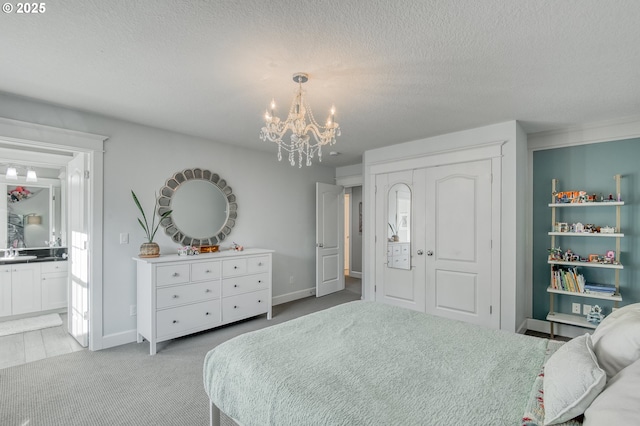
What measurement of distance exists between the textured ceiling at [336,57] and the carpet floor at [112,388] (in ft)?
7.98

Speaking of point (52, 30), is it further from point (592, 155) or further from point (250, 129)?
point (592, 155)

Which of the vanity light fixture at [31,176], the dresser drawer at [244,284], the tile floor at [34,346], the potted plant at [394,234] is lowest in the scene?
the tile floor at [34,346]

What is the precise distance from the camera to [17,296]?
13.4 feet

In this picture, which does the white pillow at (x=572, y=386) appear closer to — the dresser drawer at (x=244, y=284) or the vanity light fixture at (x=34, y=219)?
the dresser drawer at (x=244, y=284)

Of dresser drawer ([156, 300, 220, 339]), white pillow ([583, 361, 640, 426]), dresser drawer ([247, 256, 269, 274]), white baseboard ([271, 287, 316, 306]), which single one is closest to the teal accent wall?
white pillow ([583, 361, 640, 426])

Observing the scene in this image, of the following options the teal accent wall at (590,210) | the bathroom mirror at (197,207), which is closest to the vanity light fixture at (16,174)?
the bathroom mirror at (197,207)

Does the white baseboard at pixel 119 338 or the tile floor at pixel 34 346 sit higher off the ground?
the white baseboard at pixel 119 338

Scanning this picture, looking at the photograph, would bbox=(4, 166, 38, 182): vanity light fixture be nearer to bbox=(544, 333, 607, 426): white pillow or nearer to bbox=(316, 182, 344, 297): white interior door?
bbox=(316, 182, 344, 297): white interior door

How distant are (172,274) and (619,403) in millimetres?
3391

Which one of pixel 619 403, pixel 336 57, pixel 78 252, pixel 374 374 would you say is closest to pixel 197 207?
pixel 78 252

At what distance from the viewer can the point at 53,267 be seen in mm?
4402

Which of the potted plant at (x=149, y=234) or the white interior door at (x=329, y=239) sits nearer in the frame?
the potted plant at (x=149, y=234)

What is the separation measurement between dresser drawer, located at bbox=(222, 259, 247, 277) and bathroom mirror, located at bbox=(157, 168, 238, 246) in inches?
21.3

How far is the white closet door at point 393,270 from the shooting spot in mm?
4145
